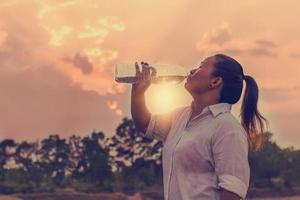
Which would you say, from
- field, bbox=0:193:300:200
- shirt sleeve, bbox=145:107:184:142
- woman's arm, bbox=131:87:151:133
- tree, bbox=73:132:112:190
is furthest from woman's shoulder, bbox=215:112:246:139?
tree, bbox=73:132:112:190

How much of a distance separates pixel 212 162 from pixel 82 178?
1845 inches

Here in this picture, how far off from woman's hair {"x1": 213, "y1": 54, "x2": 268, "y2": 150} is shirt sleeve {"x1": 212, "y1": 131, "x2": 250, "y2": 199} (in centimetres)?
26

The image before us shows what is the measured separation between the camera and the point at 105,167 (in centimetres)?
4894

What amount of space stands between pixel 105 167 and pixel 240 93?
45553mm

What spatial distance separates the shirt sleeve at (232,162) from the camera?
3455 millimetres

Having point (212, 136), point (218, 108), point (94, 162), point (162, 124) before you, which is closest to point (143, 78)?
point (162, 124)

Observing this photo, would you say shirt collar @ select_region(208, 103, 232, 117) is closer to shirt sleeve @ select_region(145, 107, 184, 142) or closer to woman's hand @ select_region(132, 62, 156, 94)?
shirt sleeve @ select_region(145, 107, 184, 142)

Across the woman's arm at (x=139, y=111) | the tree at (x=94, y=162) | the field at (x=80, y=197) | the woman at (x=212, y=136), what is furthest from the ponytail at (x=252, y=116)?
the tree at (x=94, y=162)

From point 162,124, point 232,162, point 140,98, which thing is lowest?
point 232,162

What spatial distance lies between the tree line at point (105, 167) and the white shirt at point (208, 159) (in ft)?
141

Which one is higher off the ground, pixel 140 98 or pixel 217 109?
pixel 140 98

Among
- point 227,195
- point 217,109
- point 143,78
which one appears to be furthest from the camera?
point 143,78

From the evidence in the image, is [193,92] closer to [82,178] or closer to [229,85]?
[229,85]

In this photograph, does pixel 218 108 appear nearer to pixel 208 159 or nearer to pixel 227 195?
pixel 208 159
